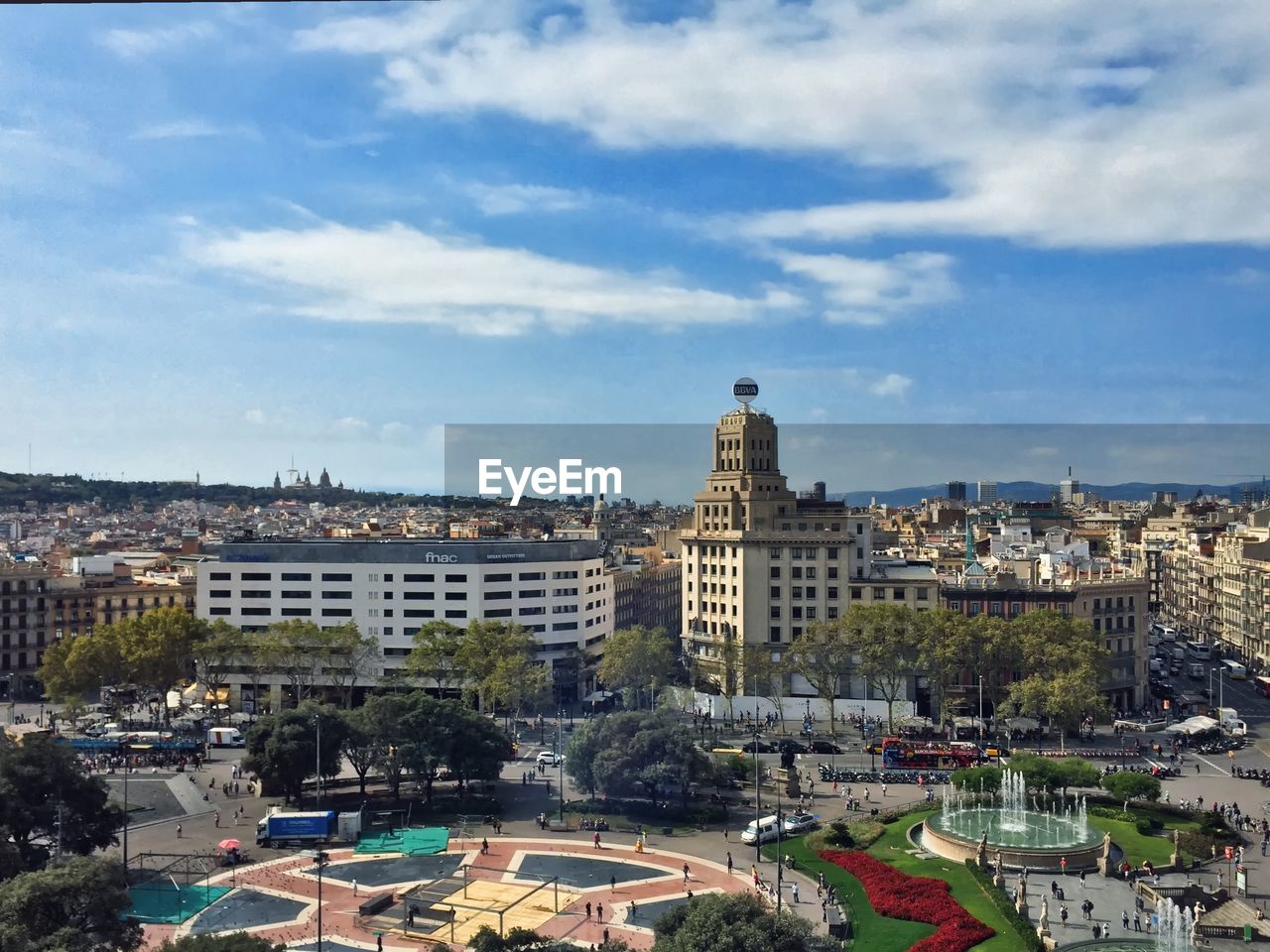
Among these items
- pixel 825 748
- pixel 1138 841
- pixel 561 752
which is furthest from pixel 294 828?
pixel 1138 841

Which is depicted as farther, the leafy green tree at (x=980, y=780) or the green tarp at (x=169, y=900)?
the leafy green tree at (x=980, y=780)

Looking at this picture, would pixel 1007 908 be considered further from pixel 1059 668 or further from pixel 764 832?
pixel 1059 668

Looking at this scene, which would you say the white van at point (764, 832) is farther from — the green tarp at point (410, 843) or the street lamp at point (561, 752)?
the green tarp at point (410, 843)

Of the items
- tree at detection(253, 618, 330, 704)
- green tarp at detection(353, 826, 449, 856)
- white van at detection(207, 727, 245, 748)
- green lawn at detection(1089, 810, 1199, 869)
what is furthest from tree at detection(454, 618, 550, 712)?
green lawn at detection(1089, 810, 1199, 869)

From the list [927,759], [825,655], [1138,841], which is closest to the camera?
[1138,841]

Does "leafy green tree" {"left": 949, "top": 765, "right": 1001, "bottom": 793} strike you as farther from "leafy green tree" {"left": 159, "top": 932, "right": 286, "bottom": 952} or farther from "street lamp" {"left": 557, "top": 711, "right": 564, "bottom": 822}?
"leafy green tree" {"left": 159, "top": 932, "right": 286, "bottom": 952}

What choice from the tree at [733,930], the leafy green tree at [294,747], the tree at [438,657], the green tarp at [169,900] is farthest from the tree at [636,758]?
the tree at [438,657]
